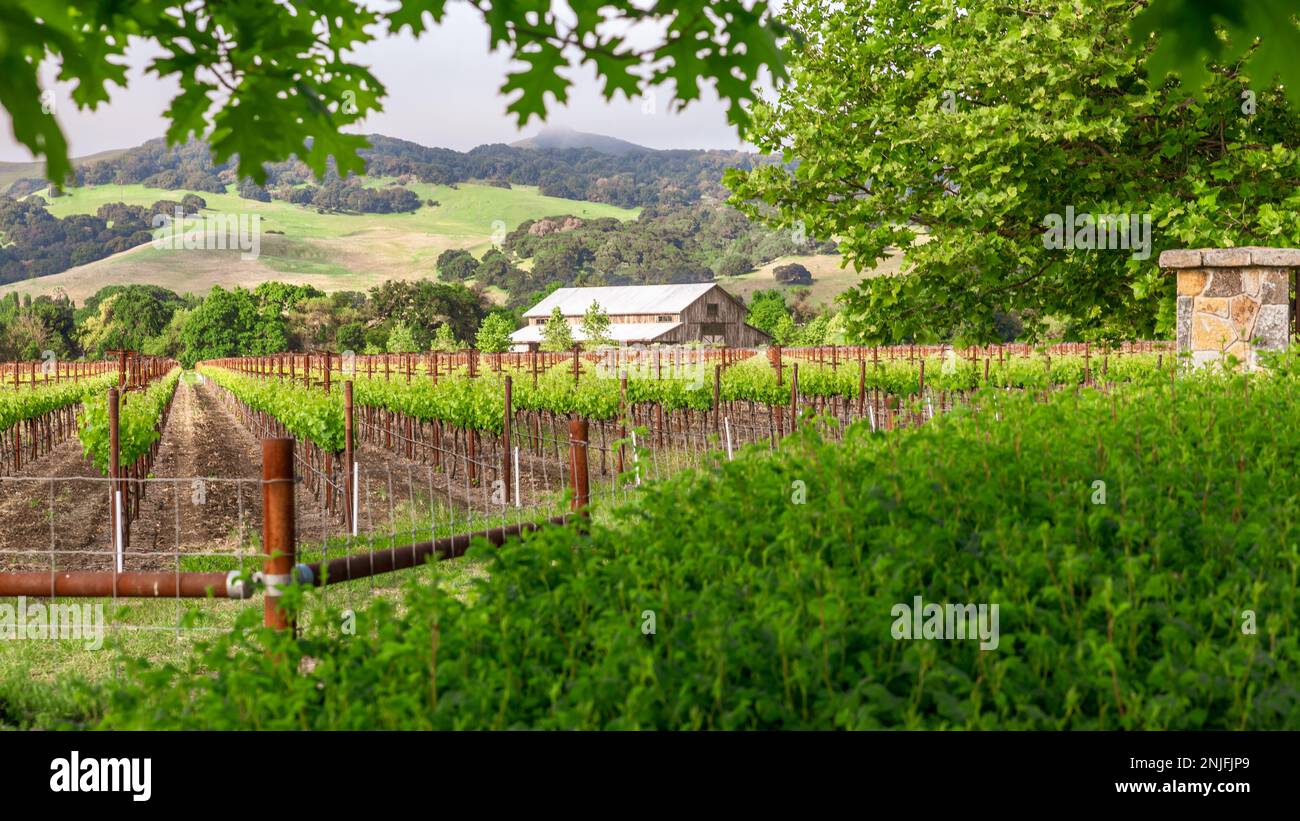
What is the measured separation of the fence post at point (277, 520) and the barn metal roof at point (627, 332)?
78736 millimetres

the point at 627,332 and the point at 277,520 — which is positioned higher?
the point at 627,332

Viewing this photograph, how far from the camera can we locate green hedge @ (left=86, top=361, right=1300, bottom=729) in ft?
9.53

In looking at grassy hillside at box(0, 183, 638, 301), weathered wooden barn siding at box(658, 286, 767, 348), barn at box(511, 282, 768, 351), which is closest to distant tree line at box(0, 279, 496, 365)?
barn at box(511, 282, 768, 351)

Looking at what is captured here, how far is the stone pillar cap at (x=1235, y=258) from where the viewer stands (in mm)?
10500

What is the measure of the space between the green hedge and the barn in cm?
7737

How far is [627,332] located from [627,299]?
620 centimetres

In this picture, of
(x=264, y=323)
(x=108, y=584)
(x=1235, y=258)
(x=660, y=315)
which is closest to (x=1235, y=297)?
(x=1235, y=258)

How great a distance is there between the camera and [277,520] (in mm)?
4285

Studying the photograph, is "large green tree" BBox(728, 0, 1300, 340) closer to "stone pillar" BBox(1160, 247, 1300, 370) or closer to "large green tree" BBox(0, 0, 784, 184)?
"stone pillar" BBox(1160, 247, 1300, 370)

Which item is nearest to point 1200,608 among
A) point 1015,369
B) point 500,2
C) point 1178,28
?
point 1178,28

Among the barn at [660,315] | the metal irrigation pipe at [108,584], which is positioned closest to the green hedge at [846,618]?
the metal irrigation pipe at [108,584]

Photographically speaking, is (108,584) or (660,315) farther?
(660,315)

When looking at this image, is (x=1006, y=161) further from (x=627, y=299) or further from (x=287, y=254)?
(x=287, y=254)

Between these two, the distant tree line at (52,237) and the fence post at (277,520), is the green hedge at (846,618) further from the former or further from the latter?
the distant tree line at (52,237)
